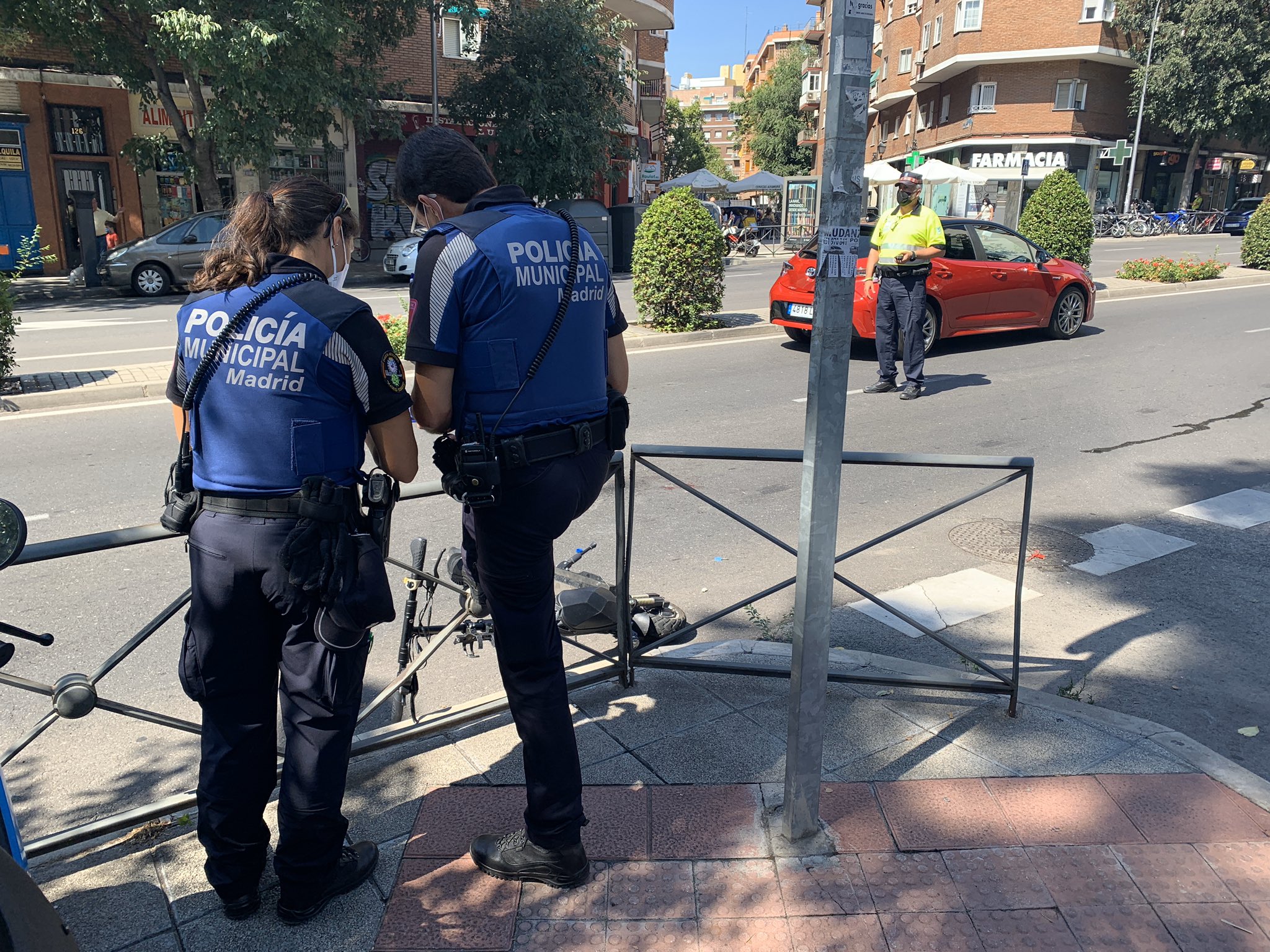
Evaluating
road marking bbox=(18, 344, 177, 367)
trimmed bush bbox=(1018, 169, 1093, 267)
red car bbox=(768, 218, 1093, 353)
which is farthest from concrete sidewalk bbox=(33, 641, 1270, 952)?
trimmed bush bbox=(1018, 169, 1093, 267)

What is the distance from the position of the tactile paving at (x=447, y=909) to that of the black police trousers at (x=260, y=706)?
216 mm

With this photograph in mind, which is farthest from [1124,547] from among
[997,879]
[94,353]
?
[94,353]

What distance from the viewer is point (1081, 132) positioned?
4334cm

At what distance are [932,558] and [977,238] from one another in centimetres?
736

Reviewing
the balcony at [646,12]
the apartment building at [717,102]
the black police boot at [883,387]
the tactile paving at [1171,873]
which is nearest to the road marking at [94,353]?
the black police boot at [883,387]

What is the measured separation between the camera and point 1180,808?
9.67 feet

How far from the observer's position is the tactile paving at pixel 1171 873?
2541 millimetres

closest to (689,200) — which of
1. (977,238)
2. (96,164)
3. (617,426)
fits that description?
(977,238)

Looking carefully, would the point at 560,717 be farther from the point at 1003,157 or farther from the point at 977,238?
the point at 1003,157

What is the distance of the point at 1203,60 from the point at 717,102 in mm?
135229

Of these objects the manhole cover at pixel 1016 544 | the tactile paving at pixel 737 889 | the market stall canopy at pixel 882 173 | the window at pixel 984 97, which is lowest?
the manhole cover at pixel 1016 544

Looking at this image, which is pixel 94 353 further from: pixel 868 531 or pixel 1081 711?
pixel 1081 711

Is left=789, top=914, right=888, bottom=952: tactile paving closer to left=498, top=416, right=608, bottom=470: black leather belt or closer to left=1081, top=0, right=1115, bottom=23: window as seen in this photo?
left=498, top=416, right=608, bottom=470: black leather belt

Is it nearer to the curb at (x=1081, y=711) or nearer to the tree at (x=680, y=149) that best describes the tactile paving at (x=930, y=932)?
the curb at (x=1081, y=711)
